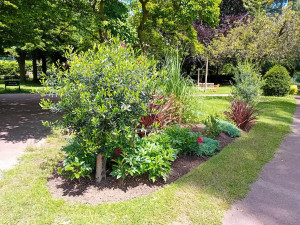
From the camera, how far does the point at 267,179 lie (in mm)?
3309

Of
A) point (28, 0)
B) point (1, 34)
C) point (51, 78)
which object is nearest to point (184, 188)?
point (51, 78)

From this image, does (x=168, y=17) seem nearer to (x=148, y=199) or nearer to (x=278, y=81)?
(x=278, y=81)

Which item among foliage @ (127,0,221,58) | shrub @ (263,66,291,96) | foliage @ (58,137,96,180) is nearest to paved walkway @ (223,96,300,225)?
foliage @ (58,137,96,180)

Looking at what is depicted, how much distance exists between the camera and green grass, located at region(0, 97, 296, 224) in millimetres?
2338

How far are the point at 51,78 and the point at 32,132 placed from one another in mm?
3077

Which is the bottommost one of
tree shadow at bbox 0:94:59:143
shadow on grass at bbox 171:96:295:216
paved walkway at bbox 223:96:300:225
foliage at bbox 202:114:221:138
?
paved walkway at bbox 223:96:300:225

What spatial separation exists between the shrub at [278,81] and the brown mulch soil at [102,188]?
43.6 feet

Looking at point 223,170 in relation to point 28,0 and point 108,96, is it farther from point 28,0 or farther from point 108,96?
point 28,0

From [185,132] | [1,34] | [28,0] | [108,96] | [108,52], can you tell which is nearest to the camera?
[108,96]

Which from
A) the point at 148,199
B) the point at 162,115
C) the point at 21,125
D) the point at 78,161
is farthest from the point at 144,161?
the point at 21,125

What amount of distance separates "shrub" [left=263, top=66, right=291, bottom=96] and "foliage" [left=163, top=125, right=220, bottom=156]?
12053mm

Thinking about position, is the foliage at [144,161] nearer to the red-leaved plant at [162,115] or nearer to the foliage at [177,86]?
the red-leaved plant at [162,115]

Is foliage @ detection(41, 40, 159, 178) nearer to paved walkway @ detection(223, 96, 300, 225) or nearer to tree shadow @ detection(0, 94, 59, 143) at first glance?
paved walkway @ detection(223, 96, 300, 225)

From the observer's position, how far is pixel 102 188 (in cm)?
288
